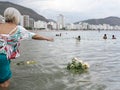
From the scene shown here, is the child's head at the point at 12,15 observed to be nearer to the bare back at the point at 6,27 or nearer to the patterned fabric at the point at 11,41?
the bare back at the point at 6,27

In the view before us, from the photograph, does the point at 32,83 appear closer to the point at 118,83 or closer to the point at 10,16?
the point at 118,83

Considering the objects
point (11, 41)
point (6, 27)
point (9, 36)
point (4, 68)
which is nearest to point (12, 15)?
point (6, 27)

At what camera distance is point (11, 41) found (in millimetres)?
7301

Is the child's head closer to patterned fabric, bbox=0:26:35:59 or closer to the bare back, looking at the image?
the bare back

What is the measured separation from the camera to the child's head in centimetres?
709

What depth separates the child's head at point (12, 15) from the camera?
709 cm

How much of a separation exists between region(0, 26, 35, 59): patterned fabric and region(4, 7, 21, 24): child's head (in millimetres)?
227

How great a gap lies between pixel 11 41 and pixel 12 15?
611 mm

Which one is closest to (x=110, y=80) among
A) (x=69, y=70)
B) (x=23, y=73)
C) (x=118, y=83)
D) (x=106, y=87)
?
(x=118, y=83)

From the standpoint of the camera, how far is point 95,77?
12.7 metres

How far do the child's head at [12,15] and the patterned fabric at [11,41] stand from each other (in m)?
0.23

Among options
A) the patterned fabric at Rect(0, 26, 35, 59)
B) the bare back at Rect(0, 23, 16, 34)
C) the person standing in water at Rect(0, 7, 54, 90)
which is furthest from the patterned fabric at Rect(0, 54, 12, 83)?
the bare back at Rect(0, 23, 16, 34)

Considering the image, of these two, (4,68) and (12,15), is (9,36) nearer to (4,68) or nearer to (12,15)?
(12,15)

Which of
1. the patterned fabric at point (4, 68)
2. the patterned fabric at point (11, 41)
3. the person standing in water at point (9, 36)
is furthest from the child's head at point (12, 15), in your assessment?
the patterned fabric at point (4, 68)
